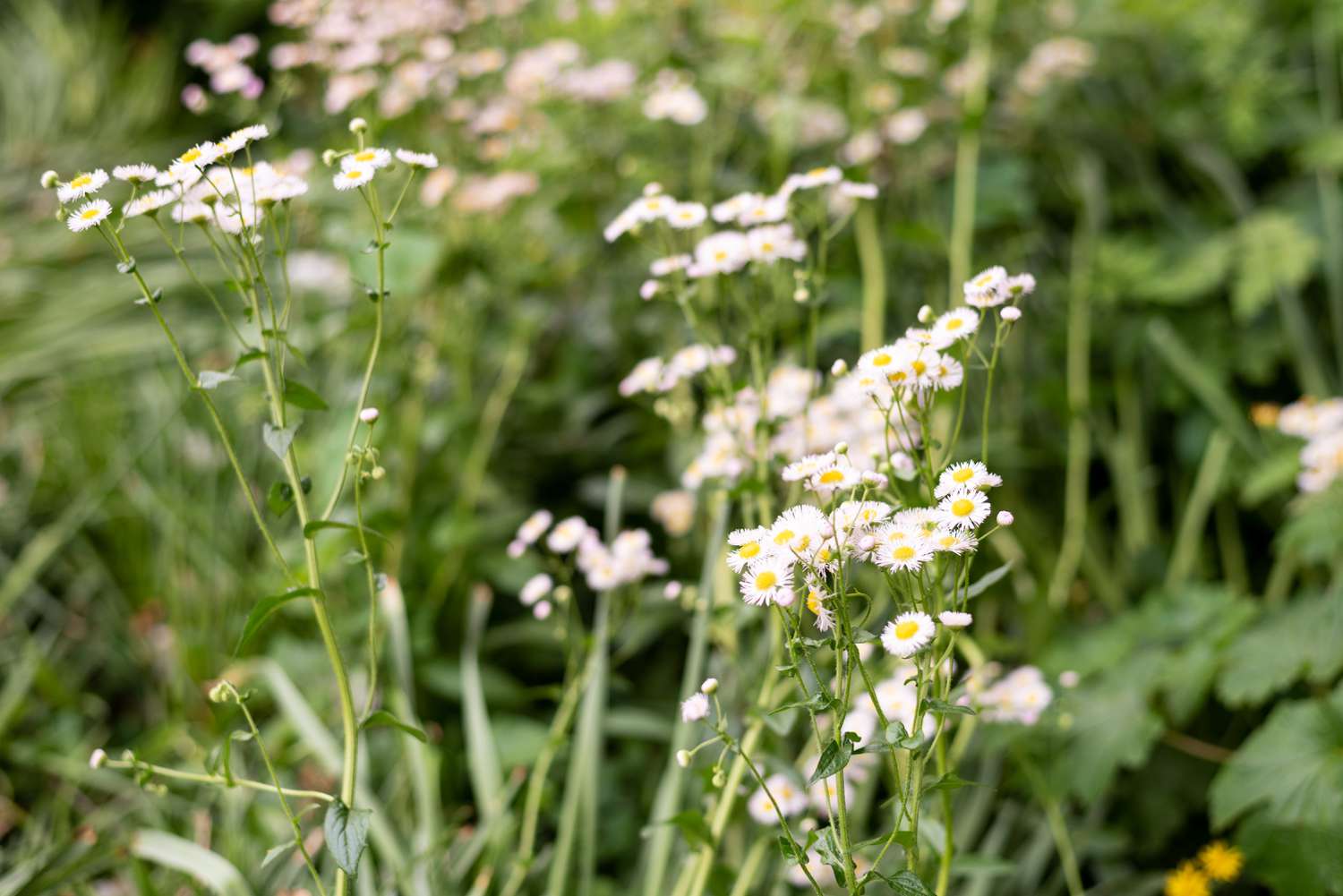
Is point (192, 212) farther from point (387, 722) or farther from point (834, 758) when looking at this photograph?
point (834, 758)

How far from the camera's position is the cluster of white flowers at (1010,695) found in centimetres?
116

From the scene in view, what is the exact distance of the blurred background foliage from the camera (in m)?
1.50

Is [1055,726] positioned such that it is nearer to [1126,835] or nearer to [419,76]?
[1126,835]

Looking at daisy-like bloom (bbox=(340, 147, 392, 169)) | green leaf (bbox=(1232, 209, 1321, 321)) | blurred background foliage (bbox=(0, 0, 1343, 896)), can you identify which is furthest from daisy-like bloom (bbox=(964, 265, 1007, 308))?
green leaf (bbox=(1232, 209, 1321, 321))

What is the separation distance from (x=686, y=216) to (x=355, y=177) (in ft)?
1.24

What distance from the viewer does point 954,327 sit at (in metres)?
0.88

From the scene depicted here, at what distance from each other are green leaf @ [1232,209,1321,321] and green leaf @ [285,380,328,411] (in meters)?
1.70

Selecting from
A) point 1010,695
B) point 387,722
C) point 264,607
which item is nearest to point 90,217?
point 264,607

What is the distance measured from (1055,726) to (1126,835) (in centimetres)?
22

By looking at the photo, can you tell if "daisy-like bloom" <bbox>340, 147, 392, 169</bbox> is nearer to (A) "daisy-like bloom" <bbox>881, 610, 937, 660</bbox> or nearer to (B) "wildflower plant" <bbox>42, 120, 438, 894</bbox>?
(B) "wildflower plant" <bbox>42, 120, 438, 894</bbox>

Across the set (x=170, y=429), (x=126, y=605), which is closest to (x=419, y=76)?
(x=170, y=429)

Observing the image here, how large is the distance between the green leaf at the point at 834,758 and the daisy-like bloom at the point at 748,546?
0.45 ft

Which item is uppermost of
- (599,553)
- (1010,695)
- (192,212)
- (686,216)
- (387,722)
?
(192,212)

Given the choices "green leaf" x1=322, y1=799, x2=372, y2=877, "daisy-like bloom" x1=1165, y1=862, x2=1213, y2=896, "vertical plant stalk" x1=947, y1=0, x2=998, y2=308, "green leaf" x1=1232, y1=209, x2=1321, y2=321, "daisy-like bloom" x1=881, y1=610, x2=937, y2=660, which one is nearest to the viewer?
"daisy-like bloom" x1=881, y1=610, x2=937, y2=660
